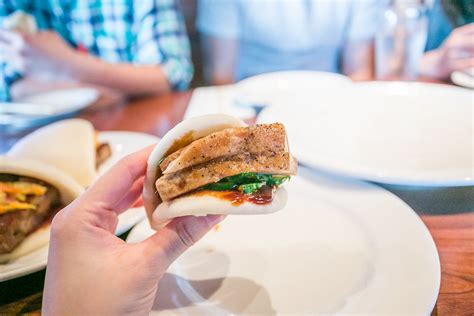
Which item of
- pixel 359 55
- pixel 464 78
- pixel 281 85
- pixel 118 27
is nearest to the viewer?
pixel 464 78

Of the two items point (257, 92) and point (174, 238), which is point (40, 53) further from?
point (174, 238)

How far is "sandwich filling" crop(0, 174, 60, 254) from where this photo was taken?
0.74 meters

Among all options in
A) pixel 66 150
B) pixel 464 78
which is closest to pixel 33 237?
pixel 66 150

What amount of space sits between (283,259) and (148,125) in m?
0.81

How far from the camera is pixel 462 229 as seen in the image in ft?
2.40

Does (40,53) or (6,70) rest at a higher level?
(40,53)

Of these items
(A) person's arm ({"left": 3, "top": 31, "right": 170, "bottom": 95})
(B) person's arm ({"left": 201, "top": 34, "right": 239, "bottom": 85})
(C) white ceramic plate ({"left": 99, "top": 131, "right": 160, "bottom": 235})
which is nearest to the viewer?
(C) white ceramic plate ({"left": 99, "top": 131, "right": 160, "bottom": 235})

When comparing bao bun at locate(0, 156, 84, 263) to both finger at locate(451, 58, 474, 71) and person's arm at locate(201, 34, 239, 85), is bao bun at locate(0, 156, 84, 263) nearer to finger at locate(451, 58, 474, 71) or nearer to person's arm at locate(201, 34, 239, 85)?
finger at locate(451, 58, 474, 71)

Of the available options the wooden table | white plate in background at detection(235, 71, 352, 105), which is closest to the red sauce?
the wooden table

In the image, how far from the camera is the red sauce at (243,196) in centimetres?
53

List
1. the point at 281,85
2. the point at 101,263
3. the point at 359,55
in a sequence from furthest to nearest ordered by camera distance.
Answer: the point at 359,55, the point at 281,85, the point at 101,263

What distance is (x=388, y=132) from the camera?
1.05m

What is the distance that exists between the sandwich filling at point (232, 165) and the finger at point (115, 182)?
9 cm

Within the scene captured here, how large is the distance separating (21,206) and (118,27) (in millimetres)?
1519
